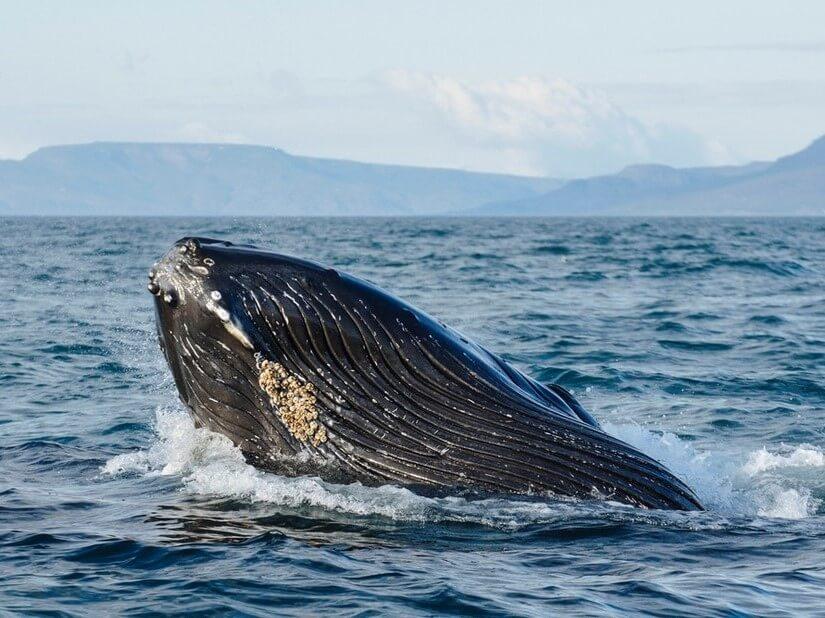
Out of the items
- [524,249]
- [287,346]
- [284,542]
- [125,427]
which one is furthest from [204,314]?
[524,249]

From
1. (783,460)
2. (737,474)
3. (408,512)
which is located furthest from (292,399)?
(783,460)

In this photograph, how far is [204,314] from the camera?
841cm

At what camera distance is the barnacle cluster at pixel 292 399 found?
8.55 meters

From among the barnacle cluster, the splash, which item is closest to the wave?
the splash

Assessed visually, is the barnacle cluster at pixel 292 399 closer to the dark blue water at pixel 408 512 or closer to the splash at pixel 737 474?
the dark blue water at pixel 408 512

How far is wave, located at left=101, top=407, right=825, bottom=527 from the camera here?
866cm

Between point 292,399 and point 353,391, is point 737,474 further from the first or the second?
point 292,399

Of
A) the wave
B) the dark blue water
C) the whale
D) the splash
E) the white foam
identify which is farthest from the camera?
the white foam

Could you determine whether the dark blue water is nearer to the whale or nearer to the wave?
the wave

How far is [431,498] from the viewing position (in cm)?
873

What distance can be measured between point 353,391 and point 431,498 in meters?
0.85

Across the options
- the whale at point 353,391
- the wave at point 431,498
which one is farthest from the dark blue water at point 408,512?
the whale at point 353,391

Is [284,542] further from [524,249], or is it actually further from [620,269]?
[524,249]

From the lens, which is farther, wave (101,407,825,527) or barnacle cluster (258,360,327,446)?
wave (101,407,825,527)
